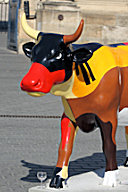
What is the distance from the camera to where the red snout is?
635 cm

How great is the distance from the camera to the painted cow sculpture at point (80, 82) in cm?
665

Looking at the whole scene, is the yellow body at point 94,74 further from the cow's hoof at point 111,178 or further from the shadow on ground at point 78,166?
the shadow on ground at point 78,166

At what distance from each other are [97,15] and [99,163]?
61.5 ft

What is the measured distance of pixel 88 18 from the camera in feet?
88.4

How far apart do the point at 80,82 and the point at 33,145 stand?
124 inches

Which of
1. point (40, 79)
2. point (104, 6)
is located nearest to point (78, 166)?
point (40, 79)

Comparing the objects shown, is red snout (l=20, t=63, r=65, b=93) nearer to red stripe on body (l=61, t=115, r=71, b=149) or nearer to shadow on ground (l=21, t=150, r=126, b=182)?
red stripe on body (l=61, t=115, r=71, b=149)

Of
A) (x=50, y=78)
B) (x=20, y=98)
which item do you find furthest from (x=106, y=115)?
(x=20, y=98)

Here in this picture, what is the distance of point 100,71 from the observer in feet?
23.1

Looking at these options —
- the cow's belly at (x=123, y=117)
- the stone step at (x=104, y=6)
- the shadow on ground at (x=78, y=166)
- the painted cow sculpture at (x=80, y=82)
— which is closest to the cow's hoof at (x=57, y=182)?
the painted cow sculpture at (x=80, y=82)

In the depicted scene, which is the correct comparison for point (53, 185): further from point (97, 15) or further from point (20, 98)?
point (97, 15)

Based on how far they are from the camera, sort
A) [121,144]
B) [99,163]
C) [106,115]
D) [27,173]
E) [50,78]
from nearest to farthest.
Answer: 1. [50,78]
2. [106,115]
3. [27,173]
4. [99,163]
5. [121,144]

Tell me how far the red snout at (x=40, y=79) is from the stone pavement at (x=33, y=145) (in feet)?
4.97

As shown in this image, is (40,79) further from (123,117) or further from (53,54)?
(123,117)
